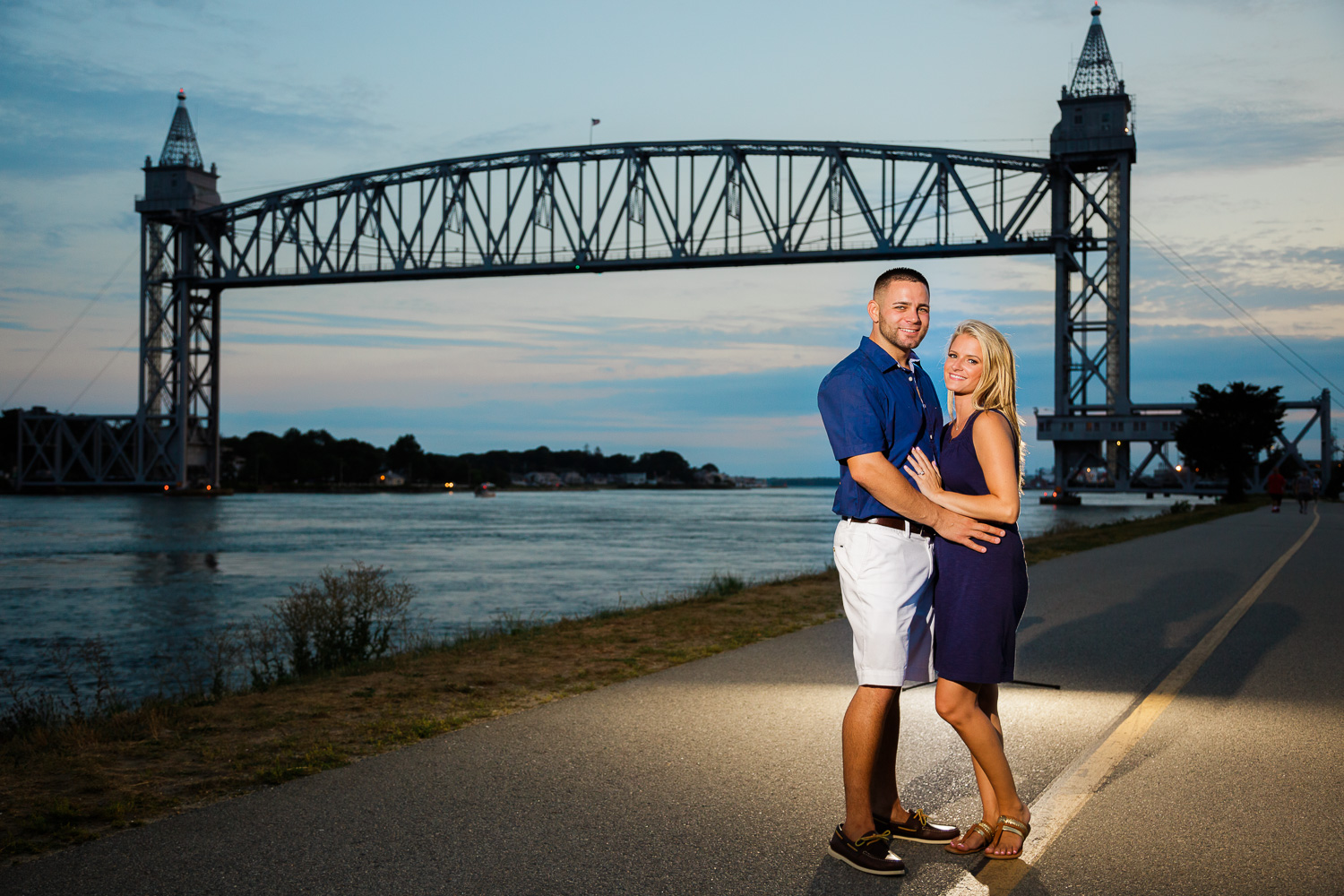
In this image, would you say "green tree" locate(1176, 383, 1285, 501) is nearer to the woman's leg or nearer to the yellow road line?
the yellow road line

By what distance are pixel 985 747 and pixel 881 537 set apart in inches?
38.3

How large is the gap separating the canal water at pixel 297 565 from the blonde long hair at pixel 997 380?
1132cm

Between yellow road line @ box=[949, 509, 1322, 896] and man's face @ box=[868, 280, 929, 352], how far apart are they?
79.1 inches

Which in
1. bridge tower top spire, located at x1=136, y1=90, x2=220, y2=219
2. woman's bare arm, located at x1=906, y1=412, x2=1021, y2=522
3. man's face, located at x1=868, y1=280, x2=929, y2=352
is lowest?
woman's bare arm, located at x1=906, y1=412, x2=1021, y2=522

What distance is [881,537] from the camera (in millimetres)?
4227

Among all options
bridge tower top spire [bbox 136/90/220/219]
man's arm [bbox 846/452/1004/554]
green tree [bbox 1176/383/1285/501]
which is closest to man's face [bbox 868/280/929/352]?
man's arm [bbox 846/452/1004/554]

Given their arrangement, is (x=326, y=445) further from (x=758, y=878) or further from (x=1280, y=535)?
(x=758, y=878)

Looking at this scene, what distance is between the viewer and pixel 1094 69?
8362cm

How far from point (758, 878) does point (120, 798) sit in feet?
9.86

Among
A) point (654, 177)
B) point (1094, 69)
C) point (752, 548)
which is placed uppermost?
point (1094, 69)

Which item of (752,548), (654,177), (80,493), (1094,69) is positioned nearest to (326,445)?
(80,493)

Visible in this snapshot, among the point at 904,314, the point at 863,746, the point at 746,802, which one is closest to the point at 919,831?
the point at 863,746

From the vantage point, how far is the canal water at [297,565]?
2000 centimetres

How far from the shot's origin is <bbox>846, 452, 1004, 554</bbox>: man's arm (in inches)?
162
